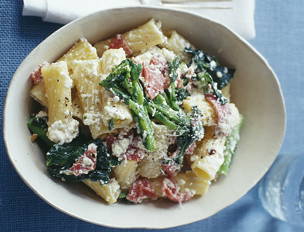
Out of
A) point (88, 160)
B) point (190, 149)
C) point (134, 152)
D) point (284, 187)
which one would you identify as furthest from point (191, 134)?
point (284, 187)

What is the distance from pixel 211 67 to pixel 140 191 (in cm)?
44

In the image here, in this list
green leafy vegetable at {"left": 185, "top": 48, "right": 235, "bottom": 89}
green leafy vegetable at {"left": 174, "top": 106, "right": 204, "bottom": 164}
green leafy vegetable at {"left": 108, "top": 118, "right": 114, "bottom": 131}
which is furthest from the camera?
green leafy vegetable at {"left": 185, "top": 48, "right": 235, "bottom": 89}

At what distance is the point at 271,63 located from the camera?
2.01 meters

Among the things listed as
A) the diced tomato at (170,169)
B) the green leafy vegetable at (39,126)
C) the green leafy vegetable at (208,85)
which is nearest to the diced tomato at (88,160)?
the green leafy vegetable at (39,126)

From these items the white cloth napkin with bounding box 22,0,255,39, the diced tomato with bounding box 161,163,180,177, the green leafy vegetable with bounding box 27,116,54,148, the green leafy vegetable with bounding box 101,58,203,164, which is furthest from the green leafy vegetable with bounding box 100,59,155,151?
the white cloth napkin with bounding box 22,0,255,39

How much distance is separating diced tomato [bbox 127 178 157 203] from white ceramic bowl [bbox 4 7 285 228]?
4cm

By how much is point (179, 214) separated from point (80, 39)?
2.00 ft

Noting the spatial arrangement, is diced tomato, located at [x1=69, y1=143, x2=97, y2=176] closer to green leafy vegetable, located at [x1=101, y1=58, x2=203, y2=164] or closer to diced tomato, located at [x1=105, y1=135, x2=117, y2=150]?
diced tomato, located at [x1=105, y1=135, x2=117, y2=150]

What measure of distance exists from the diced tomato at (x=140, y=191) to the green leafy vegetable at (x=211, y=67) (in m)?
0.38

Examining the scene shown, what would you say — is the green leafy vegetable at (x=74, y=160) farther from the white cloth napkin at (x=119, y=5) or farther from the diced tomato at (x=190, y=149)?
the white cloth napkin at (x=119, y=5)

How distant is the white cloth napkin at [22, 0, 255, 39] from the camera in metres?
1.68

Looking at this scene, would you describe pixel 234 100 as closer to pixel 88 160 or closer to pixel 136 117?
pixel 136 117

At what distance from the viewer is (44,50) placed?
1508mm

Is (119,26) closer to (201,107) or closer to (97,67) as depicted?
(97,67)
